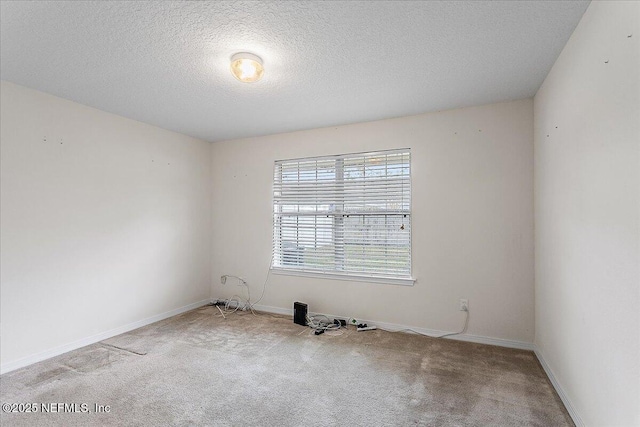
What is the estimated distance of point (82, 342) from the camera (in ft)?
9.91

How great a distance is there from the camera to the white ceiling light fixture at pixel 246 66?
2137mm

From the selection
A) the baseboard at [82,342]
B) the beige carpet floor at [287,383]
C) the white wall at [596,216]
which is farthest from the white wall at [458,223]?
the baseboard at [82,342]

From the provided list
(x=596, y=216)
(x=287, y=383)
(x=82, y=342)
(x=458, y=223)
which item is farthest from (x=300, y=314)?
(x=596, y=216)

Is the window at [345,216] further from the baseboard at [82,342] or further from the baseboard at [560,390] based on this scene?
the baseboard at [82,342]

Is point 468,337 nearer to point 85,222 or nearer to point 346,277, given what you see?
point 346,277

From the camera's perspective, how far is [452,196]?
3230mm

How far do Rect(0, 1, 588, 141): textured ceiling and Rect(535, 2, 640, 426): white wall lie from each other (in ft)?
1.23

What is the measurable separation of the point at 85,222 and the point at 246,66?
240 centimetres

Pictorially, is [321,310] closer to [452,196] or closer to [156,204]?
[452,196]

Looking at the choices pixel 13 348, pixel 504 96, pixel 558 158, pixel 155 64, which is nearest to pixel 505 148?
pixel 504 96

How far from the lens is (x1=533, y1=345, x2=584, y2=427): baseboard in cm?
185

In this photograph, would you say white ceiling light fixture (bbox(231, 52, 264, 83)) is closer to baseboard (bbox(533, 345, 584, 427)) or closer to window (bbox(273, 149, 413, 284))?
window (bbox(273, 149, 413, 284))

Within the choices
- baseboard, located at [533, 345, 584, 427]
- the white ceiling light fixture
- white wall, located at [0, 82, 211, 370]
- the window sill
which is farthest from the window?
the white ceiling light fixture

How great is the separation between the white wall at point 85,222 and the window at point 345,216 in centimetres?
141
